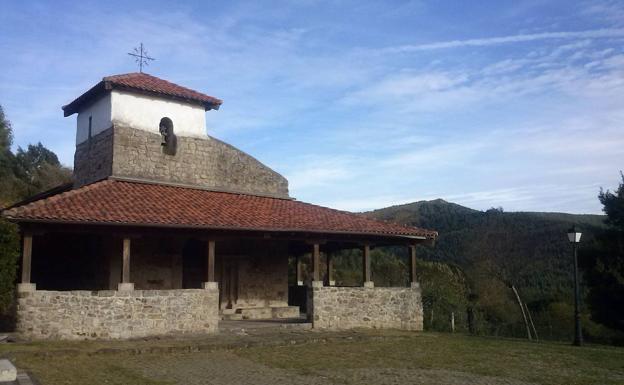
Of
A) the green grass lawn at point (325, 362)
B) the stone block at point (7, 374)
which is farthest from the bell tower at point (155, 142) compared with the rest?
the stone block at point (7, 374)

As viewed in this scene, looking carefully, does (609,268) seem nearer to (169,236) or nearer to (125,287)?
(169,236)

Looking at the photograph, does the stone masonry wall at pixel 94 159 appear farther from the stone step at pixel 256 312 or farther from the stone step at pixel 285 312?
the stone step at pixel 285 312

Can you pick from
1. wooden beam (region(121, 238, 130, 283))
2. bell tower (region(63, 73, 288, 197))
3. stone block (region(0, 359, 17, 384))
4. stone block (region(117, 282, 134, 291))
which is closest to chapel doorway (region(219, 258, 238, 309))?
bell tower (region(63, 73, 288, 197))

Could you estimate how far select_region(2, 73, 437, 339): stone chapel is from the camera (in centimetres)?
1213

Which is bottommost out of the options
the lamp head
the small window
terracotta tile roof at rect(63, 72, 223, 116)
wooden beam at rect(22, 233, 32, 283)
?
wooden beam at rect(22, 233, 32, 283)

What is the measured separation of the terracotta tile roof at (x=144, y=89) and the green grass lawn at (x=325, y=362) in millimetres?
8286

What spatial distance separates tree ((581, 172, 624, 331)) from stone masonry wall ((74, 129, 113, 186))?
15.5 m

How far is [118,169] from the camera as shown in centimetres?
1628

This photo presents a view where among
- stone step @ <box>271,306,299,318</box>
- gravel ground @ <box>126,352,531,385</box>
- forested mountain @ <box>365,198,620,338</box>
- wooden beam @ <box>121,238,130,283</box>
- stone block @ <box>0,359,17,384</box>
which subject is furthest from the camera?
forested mountain @ <box>365,198,620,338</box>

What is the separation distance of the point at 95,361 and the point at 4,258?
9.96 ft

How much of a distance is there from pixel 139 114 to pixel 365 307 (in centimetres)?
870

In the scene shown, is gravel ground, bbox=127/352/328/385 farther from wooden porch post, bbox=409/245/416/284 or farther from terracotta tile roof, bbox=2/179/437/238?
wooden porch post, bbox=409/245/416/284

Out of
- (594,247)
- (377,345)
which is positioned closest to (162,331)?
(377,345)

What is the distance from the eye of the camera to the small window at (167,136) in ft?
58.0
